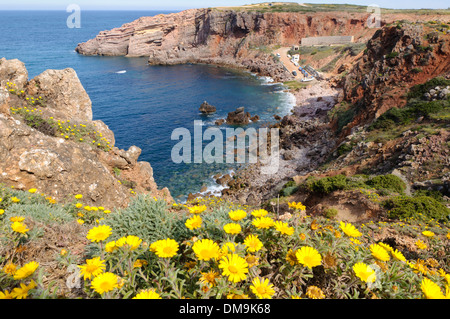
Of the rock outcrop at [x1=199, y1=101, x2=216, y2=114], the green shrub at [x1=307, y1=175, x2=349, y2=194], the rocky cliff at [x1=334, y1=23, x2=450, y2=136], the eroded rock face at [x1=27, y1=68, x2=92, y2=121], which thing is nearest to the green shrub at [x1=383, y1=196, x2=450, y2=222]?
the green shrub at [x1=307, y1=175, x2=349, y2=194]

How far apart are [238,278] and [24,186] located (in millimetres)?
8435

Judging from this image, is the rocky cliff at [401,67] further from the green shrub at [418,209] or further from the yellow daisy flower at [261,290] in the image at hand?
the yellow daisy flower at [261,290]

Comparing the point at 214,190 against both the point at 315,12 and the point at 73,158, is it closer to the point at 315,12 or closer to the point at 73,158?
the point at 73,158

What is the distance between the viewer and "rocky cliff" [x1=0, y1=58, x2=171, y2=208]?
8.27 metres

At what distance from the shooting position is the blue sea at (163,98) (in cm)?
2861

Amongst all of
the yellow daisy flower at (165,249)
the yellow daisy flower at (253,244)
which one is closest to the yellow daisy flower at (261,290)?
the yellow daisy flower at (253,244)

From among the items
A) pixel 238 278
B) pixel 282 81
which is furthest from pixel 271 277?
pixel 282 81

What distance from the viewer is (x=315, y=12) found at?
80688mm

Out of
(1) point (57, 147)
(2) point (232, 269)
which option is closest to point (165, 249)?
(2) point (232, 269)

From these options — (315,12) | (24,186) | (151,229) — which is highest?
(315,12)

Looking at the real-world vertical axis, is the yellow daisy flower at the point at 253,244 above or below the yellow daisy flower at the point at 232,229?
below

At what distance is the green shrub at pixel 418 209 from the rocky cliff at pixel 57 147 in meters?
10.4

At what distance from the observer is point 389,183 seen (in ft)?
42.0

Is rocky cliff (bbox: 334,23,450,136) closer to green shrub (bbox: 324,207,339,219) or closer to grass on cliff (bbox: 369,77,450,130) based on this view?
grass on cliff (bbox: 369,77,450,130)
